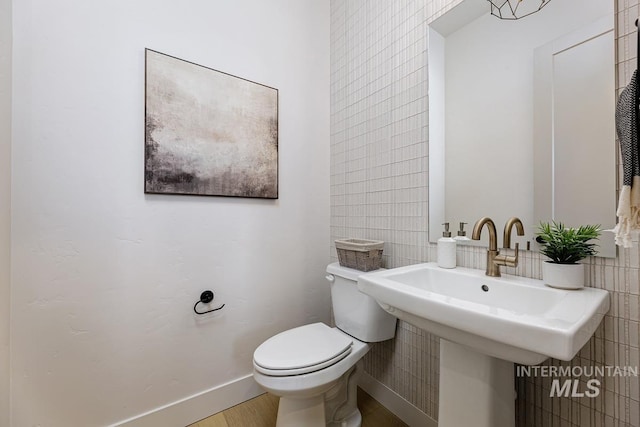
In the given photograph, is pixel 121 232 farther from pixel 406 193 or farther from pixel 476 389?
pixel 476 389

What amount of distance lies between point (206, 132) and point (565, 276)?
1576 millimetres

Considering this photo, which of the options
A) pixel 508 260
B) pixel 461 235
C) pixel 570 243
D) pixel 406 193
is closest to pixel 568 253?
pixel 570 243

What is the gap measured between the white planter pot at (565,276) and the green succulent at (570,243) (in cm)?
3

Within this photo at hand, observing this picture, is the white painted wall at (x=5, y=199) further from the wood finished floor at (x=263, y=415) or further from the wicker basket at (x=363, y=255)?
the wicker basket at (x=363, y=255)

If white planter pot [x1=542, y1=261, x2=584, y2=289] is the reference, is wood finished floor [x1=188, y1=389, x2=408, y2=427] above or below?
below

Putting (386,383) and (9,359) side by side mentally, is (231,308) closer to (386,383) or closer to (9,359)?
(9,359)

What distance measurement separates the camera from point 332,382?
1.12 m

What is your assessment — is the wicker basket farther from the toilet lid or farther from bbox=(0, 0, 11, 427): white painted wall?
bbox=(0, 0, 11, 427): white painted wall

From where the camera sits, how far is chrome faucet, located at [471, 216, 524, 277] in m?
0.96

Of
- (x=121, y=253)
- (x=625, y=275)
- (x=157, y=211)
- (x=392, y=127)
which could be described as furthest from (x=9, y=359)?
(x=625, y=275)

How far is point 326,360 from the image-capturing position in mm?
1117

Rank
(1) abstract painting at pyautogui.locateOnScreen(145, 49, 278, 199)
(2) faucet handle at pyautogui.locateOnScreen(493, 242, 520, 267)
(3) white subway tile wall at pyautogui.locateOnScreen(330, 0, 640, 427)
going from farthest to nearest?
(1) abstract painting at pyautogui.locateOnScreen(145, 49, 278, 199), (2) faucet handle at pyautogui.locateOnScreen(493, 242, 520, 267), (3) white subway tile wall at pyautogui.locateOnScreen(330, 0, 640, 427)

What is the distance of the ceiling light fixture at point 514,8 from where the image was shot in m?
0.99

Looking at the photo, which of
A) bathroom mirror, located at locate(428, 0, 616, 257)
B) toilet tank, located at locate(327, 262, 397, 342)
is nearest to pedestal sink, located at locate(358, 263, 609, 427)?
bathroom mirror, located at locate(428, 0, 616, 257)
